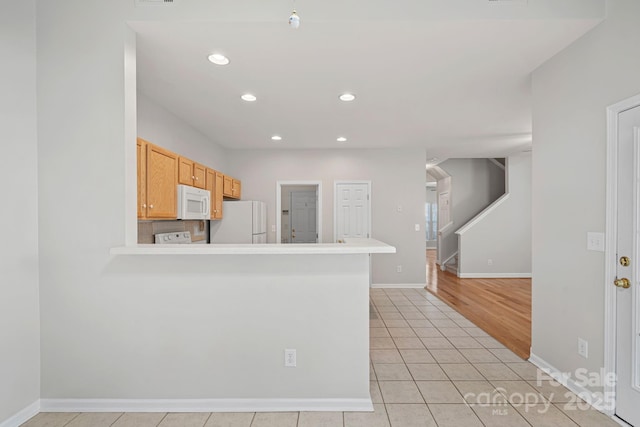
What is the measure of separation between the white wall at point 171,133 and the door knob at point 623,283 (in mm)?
3929

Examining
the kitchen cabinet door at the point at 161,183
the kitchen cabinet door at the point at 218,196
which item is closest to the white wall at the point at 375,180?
the kitchen cabinet door at the point at 218,196

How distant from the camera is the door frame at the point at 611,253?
1857 mm

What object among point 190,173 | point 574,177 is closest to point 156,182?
point 190,173

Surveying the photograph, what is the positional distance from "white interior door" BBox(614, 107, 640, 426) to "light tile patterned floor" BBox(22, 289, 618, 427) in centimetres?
23

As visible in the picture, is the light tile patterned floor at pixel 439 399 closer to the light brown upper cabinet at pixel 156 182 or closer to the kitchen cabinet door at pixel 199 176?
the light brown upper cabinet at pixel 156 182

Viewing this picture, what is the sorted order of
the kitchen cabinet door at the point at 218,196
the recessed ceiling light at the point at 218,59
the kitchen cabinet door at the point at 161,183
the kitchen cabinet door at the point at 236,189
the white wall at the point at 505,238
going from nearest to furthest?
the recessed ceiling light at the point at 218,59 < the kitchen cabinet door at the point at 161,183 < the kitchen cabinet door at the point at 218,196 < the kitchen cabinet door at the point at 236,189 < the white wall at the point at 505,238

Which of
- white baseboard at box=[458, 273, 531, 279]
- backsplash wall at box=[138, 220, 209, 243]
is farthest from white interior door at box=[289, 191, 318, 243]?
white baseboard at box=[458, 273, 531, 279]

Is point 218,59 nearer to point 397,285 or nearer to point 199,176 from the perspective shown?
point 199,176

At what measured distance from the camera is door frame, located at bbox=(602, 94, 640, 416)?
6.09 ft

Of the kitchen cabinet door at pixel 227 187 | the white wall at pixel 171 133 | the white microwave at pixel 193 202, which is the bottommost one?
the white microwave at pixel 193 202

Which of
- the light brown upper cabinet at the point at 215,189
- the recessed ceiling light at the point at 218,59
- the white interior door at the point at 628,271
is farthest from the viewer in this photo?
the light brown upper cabinet at the point at 215,189

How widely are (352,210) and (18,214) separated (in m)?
4.39

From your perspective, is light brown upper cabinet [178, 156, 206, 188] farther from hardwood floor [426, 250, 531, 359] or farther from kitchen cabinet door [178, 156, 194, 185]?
hardwood floor [426, 250, 531, 359]

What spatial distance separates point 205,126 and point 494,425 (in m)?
4.23
